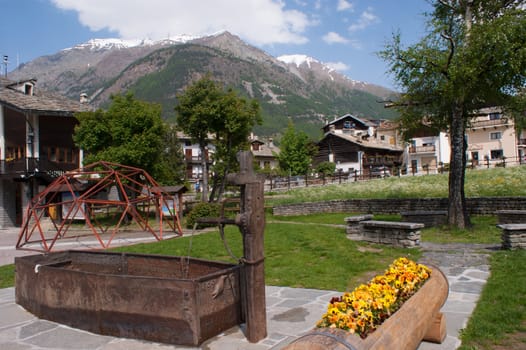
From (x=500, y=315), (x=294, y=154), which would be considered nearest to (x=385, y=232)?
(x=500, y=315)

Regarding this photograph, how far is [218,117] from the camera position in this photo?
2378cm

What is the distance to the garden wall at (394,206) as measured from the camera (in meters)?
16.2

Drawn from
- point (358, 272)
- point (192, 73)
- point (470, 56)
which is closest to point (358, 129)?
point (470, 56)

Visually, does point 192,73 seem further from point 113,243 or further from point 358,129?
point 113,243

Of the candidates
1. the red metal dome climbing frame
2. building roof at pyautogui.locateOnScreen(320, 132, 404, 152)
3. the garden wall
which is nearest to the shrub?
the red metal dome climbing frame

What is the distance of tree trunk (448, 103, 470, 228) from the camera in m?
13.4

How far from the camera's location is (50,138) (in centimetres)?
2848

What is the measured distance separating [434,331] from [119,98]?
23.0 m

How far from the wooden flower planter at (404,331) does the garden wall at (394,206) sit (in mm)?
13273

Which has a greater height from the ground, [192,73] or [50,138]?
[192,73]

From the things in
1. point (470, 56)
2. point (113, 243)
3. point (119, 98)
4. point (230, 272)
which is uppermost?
point (119, 98)

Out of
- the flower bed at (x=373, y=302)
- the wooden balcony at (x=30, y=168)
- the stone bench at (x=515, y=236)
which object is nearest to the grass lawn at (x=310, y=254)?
the stone bench at (x=515, y=236)

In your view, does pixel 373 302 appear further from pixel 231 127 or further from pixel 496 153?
pixel 496 153

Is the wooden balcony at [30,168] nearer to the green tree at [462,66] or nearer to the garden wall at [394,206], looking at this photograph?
the garden wall at [394,206]
